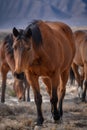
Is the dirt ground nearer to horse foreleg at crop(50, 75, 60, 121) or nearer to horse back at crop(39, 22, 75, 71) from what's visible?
horse foreleg at crop(50, 75, 60, 121)

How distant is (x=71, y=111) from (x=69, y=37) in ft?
5.32

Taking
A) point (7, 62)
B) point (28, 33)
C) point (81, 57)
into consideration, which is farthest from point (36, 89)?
point (81, 57)

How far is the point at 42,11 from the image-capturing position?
118 metres

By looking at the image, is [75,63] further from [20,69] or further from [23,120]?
[20,69]

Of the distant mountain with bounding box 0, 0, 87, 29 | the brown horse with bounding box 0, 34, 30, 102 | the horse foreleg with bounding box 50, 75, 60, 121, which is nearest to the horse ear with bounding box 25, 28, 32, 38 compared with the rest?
the horse foreleg with bounding box 50, 75, 60, 121

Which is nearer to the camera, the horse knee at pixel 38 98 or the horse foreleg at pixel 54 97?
the horse foreleg at pixel 54 97

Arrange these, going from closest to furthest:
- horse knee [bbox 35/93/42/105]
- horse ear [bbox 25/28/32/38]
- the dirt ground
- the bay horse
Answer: the bay horse
horse ear [bbox 25/28/32/38]
the dirt ground
horse knee [bbox 35/93/42/105]

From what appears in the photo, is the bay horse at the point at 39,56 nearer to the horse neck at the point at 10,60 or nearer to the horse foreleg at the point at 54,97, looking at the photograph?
the horse foreleg at the point at 54,97

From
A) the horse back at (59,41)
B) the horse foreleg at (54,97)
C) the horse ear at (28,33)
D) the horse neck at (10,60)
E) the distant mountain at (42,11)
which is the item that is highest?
the distant mountain at (42,11)

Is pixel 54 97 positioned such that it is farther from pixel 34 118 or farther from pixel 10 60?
pixel 10 60

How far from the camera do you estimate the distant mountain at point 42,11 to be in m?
118

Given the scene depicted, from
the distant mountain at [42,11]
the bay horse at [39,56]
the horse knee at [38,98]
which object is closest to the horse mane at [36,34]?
the bay horse at [39,56]

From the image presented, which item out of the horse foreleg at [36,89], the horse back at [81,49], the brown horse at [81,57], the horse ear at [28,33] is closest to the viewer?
the horse ear at [28,33]

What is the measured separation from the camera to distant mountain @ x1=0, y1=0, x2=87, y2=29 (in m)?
118
